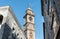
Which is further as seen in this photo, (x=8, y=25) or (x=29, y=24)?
(x=29, y=24)

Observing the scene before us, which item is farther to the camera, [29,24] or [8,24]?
[29,24]

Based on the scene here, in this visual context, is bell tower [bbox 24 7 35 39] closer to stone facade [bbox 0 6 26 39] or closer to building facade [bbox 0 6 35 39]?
building facade [bbox 0 6 35 39]

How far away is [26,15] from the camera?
29062 mm

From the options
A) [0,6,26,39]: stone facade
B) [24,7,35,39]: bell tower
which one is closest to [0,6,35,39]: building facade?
[0,6,26,39]: stone facade

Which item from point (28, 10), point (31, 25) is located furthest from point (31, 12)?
point (31, 25)

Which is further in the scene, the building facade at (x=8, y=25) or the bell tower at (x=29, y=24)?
the bell tower at (x=29, y=24)

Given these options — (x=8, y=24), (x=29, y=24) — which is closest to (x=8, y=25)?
(x=8, y=24)

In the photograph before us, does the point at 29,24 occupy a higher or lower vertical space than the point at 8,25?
higher

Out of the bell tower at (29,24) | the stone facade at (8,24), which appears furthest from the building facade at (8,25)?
the bell tower at (29,24)

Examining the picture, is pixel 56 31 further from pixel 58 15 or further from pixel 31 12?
pixel 31 12

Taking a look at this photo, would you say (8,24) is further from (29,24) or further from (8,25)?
(29,24)

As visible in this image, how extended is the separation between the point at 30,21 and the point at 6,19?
11116 millimetres

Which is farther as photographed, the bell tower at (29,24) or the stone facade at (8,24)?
the bell tower at (29,24)

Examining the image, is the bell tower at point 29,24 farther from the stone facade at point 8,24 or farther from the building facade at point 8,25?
the stone facade at point 8,24
